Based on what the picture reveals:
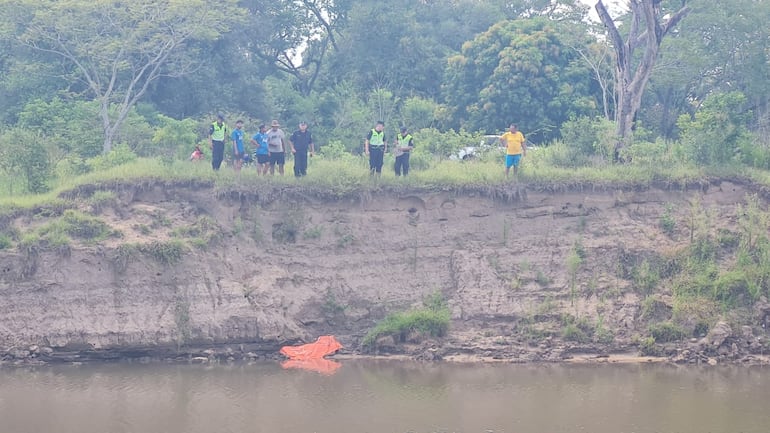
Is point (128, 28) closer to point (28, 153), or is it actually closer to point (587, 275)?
point (28, 153)

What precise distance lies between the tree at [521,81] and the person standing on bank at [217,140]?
10.6 metres

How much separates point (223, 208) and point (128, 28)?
9452 mm

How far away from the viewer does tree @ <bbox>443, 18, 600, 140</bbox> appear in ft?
100

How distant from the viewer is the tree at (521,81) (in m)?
30.6

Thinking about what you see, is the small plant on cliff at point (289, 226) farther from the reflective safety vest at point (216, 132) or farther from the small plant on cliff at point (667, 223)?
the small plant on cliff at point (667, 223)

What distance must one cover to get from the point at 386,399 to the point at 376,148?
23.2 feet

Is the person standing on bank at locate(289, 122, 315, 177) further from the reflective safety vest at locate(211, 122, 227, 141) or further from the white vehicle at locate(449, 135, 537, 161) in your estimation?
the white vehicle at locate(449, 135, 537, 161)

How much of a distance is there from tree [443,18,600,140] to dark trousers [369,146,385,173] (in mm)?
8491

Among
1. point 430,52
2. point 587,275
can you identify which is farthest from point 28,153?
point 430,52

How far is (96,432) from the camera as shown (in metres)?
14.6

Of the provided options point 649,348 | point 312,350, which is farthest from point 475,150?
point 312,350

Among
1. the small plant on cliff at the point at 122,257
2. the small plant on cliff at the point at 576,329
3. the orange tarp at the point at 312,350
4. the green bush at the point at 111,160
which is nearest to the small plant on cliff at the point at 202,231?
the small plant on cliff at the point at 122,257

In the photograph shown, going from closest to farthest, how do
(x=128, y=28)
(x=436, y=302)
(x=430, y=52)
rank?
1. (x=436, y=302)
2. (x=128, y=28)
3. (x=430, y=52)

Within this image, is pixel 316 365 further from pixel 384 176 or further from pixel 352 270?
pixel 384 176
